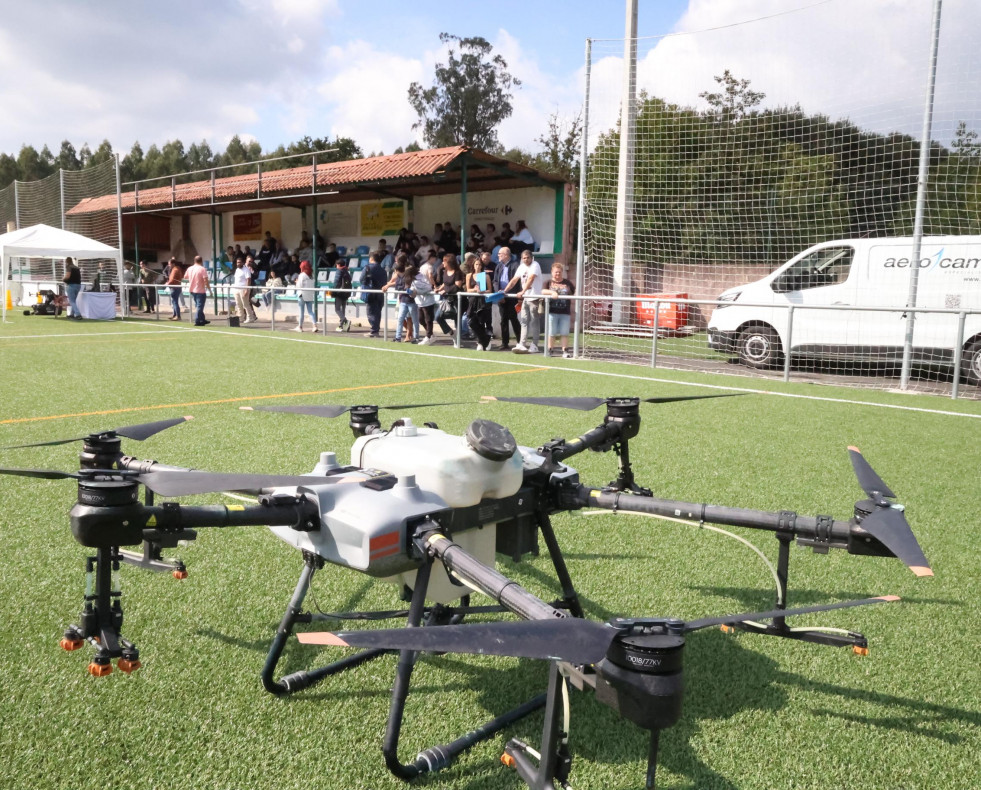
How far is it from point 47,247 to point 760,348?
17.6 m

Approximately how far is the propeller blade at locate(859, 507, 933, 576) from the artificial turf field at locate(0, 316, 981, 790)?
659 mm

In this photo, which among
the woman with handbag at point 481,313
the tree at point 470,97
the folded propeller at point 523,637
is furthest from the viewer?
the tree at point 470,97

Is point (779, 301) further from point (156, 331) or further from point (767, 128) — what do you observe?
point (156, 331)

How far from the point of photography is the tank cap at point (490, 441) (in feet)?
6.66

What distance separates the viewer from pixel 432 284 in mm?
16984

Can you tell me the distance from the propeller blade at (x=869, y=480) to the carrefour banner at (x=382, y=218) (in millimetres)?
21985

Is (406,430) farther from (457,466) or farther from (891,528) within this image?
Result: (891,528)

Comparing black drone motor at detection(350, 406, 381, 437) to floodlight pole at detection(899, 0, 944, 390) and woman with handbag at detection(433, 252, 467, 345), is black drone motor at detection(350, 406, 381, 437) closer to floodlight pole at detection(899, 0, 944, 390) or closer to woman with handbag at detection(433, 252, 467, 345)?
floodlight pole at detection(899, 0, 944, 390)

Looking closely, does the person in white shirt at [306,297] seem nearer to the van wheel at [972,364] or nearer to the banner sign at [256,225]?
the banner sign at [256,225]

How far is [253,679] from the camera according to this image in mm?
2424

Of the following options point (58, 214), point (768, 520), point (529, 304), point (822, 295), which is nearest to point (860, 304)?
point (822, 295)

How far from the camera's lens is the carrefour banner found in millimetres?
23438

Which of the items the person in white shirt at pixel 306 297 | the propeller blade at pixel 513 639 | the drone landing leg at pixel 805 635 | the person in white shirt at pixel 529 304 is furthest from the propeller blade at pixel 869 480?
the person in white shirt at pixel 306 297

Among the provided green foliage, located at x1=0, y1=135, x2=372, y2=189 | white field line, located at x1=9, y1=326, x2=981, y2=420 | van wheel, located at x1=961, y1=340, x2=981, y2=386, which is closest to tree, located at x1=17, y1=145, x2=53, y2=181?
green foliage, located at x1=0, y1=135, x2=372, y2=189
